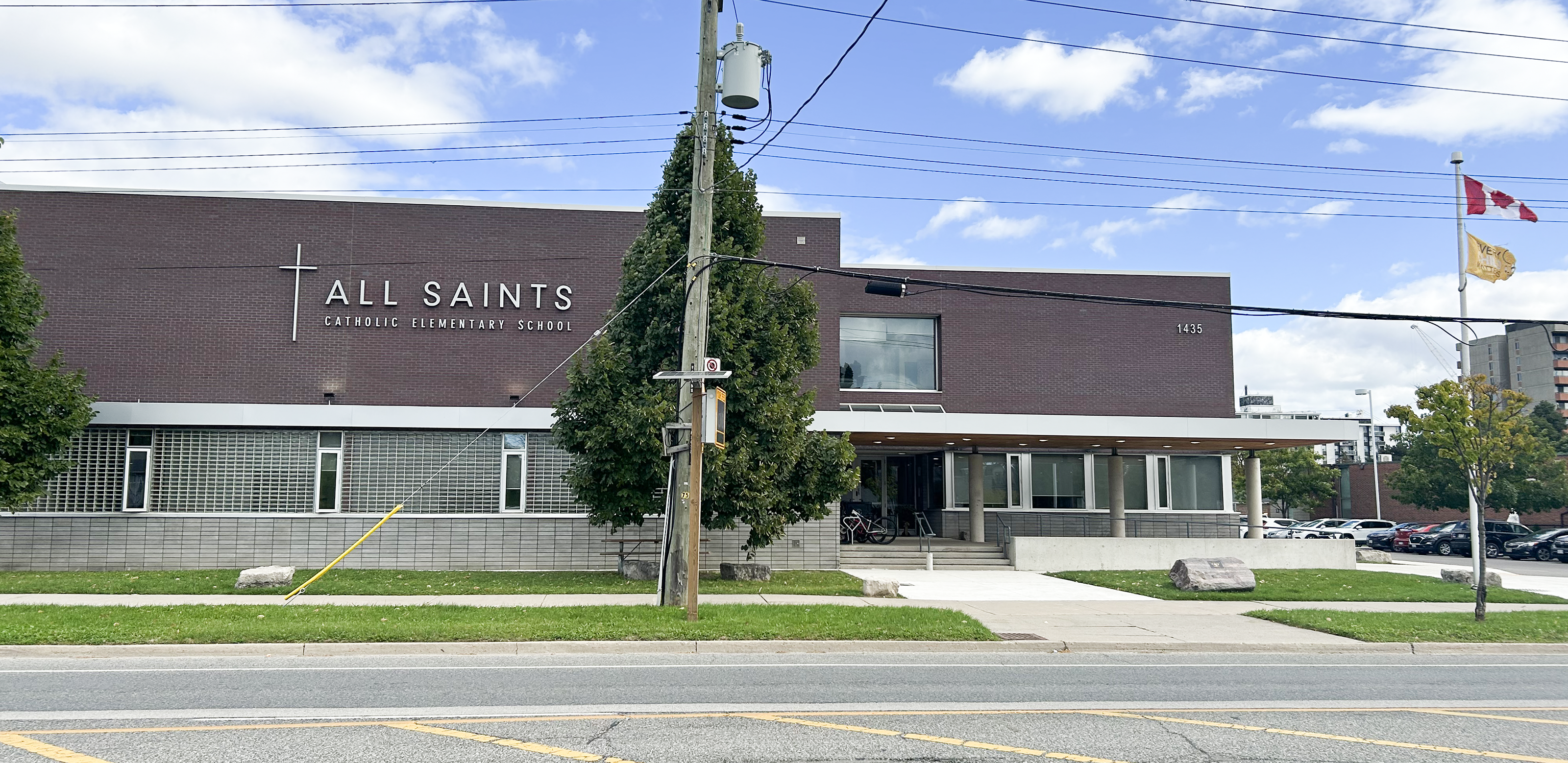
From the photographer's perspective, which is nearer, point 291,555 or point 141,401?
point 291,555

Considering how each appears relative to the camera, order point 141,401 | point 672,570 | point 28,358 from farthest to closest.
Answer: point 141,401, point 28,358, point 672,570

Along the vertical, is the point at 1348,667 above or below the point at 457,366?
below

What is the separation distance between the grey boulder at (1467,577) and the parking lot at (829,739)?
52.5 feet

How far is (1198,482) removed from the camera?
31.9 m

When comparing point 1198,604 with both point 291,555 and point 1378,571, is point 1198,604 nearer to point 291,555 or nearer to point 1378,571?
point 1378,571

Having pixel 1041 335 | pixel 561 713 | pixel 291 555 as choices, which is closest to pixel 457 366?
pixel 291 555

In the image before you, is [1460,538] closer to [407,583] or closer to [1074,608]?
[1074,608]

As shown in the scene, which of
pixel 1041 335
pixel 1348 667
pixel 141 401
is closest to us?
pixel 1348 667

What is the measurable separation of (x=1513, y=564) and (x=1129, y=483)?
14306mm

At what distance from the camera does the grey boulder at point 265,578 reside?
18281mm

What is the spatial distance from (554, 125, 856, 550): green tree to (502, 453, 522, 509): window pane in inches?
164

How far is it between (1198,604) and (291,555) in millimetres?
17816

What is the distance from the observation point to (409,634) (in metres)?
12.8

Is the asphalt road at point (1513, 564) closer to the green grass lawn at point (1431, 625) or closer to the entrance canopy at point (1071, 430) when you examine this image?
the entrance canopy at point (1071, 430)
